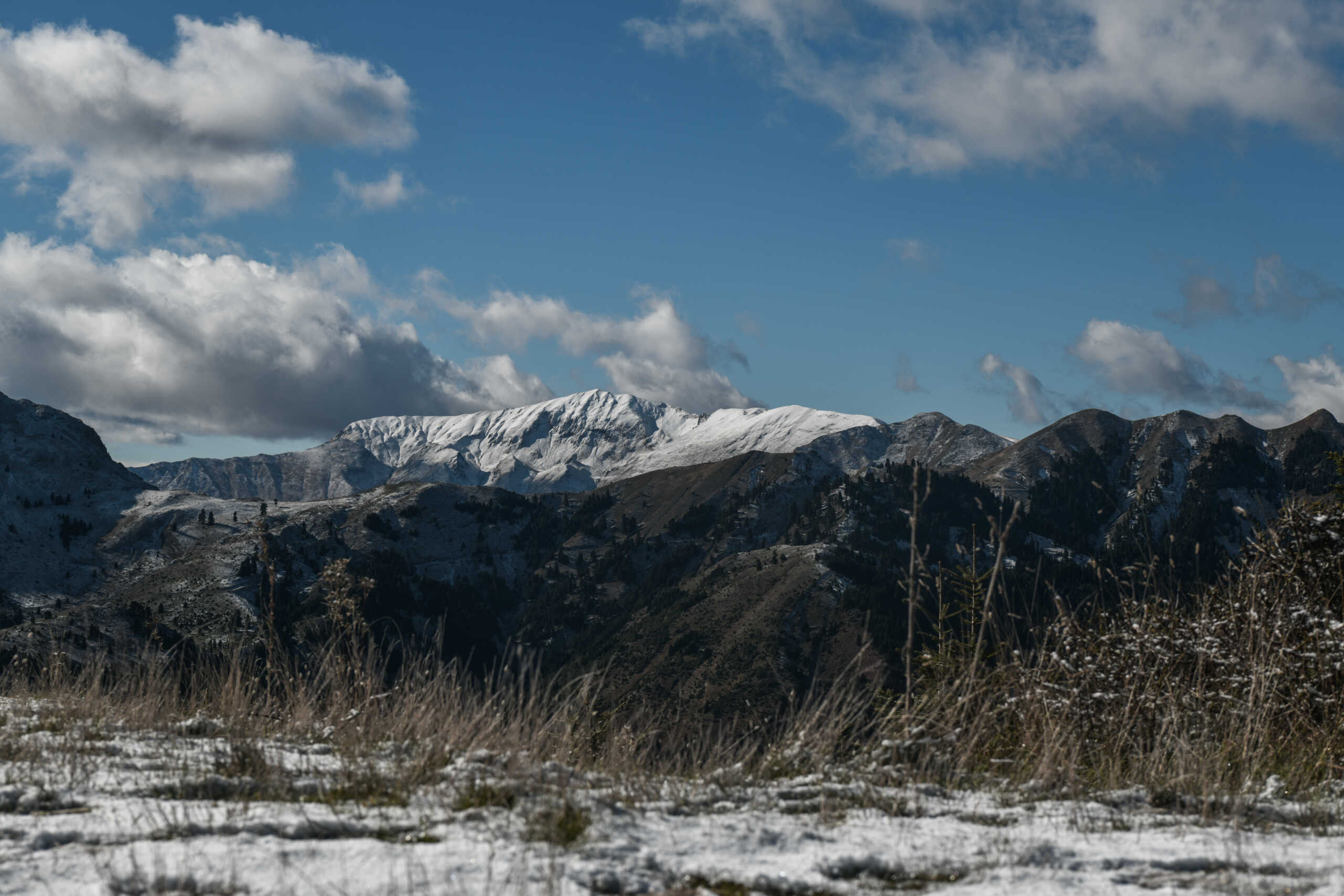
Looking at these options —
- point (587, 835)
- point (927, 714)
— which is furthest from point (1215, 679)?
point (587, 835)

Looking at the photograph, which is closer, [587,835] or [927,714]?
[587,835]

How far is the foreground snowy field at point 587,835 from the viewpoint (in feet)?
13.5

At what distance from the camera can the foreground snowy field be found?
163 inches

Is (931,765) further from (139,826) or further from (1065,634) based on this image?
(139,826)

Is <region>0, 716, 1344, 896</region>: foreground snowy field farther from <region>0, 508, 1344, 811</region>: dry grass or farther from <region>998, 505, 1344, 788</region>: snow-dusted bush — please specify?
<region>998, 505, 1344, 788</region>: snow-dusted bush

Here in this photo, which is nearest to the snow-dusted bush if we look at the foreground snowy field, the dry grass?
the dry grass

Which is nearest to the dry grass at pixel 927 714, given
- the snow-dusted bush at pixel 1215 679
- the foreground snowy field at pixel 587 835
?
the snow-dusted bush at pixel 1215 679

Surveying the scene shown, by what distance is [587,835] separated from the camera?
4645mm

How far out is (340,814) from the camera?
5.00m

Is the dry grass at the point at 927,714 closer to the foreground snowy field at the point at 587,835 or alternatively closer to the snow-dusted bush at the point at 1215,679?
the snow-dusted bush at the point at 1215,679

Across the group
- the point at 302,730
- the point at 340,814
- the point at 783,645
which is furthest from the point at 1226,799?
the point at 783,645

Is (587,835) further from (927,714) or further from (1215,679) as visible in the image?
(1215,679)

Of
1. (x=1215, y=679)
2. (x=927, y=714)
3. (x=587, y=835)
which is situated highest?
(x=1215, y=679)

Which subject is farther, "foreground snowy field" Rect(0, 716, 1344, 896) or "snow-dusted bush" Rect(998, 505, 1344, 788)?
"snow-dusted bush" Rect(998, 505, 1344, 788)
